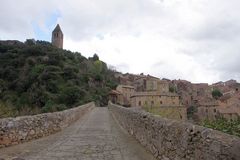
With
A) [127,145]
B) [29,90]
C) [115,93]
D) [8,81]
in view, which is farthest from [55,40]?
[127,145]

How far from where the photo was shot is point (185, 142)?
20.9 ft

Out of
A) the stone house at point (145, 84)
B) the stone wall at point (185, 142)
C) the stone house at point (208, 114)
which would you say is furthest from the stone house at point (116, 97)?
the stone wall at point (185, 142)

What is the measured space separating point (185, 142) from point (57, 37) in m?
137

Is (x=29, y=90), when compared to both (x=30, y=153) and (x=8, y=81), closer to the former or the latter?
(x=8, y=81)

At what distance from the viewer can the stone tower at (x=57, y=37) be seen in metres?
137

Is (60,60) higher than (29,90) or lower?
higher

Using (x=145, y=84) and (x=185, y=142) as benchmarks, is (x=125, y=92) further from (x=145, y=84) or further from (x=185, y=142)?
(x=185, y=142)

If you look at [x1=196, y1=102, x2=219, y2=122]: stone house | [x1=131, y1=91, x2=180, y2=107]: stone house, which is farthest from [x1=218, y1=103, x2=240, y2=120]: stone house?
[x1=131, y1=91, x2=180, y2=107]: stone house

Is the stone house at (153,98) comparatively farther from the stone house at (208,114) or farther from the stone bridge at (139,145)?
the stone bridge at (139,145)

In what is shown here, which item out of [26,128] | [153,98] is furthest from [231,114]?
[153,98]

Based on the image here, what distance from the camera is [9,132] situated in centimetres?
1123

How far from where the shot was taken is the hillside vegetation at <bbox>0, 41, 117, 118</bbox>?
6250 centimetres

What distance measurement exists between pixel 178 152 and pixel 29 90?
63.6m

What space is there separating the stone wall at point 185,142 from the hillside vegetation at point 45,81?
43.1m
